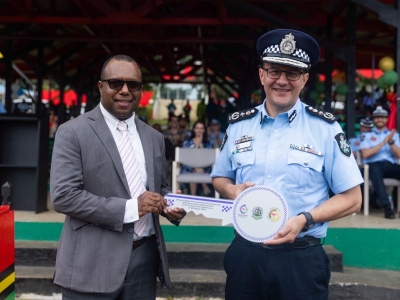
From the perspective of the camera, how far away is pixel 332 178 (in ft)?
7.65

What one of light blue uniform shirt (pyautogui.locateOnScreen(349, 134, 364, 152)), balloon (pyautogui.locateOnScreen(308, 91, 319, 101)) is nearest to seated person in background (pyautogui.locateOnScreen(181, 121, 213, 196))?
light blue uniform shirt (pyautogui.locateOnScreen(349, 134, 364, 152))

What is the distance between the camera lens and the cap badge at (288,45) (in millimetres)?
2338

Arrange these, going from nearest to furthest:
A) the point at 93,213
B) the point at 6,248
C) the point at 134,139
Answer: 1. the point at 93,213
2. the point at 134,139
3. the point at 6,248

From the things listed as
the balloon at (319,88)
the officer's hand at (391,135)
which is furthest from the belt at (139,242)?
the balloon at (319,88)

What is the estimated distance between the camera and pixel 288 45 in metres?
2.35

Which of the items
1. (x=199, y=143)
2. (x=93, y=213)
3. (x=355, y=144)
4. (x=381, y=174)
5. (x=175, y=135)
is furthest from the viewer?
(x=175, y=135)

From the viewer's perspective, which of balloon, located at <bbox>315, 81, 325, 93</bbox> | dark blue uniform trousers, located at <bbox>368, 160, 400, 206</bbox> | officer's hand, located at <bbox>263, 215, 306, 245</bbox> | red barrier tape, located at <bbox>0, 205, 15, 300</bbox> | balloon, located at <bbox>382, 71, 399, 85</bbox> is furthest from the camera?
balloon, located at <bbox>315, 81, 325, 93</bbox>

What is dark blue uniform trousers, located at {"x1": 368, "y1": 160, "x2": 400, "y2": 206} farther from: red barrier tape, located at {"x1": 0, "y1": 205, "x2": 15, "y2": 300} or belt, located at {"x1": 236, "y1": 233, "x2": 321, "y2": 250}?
red barrier tape, located at {"x1": 0, "y1": 205, "x2": 15, "y2": 300}

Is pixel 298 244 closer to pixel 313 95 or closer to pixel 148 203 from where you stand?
pixel 148 203

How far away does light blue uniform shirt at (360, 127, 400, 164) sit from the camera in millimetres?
6523

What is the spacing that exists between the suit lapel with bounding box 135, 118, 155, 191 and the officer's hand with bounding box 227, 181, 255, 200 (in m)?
0.34

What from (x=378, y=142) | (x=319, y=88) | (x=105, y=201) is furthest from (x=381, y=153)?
(x=105, y=201)

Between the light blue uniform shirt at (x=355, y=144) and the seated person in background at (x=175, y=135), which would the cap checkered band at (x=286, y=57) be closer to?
the light blue uniform shirt at (x=355, y=144)

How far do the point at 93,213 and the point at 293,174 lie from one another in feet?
2.67
